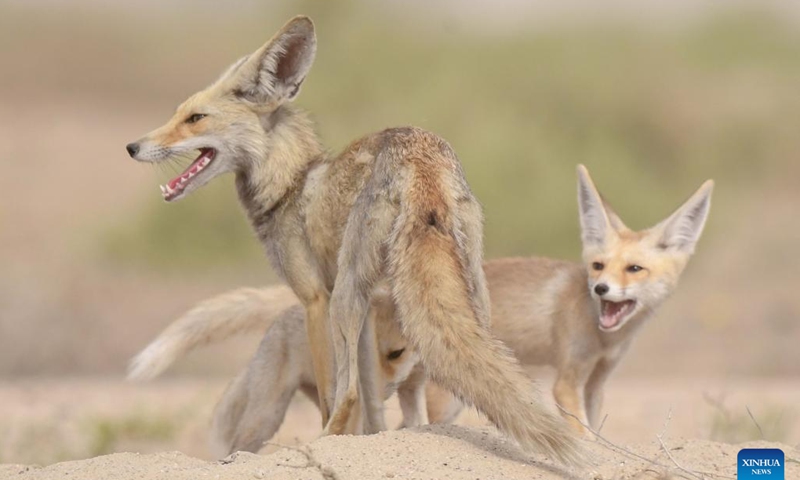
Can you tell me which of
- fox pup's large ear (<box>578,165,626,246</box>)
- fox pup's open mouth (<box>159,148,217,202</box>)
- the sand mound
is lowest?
the sand mound

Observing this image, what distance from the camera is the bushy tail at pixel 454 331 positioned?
512cm

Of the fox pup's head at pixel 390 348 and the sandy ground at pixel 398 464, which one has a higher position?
the fox pup's head at pixel 390 348

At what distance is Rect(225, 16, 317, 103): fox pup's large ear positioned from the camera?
673 cm

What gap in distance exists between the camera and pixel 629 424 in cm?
981

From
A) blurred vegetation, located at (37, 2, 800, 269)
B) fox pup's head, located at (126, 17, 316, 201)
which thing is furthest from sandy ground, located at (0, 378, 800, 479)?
blurred vegetation, located at (37, 2, 800, 269)

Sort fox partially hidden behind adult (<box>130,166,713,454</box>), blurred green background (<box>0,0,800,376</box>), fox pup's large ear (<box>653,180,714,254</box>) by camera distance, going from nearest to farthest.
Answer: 1. fox partially hidden behind adult (<box>130,166,713,454</box>)
2. fox pup's large ear (<box>653,180,714,254</box>)
3. blurred green background (<box>0,0,800,376</box>)

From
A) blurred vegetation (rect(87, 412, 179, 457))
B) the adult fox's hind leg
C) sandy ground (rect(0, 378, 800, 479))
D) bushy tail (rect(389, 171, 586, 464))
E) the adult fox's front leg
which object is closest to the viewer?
bushy tail (rect(389, 171, 586, 464))

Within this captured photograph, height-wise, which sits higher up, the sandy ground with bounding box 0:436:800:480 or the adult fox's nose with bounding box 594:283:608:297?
the adult fox's nose with bounding box 594:283:608:297

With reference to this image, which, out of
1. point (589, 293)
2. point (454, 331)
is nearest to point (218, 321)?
point (589, 293)

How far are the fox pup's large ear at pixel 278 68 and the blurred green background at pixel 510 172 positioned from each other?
5.06 m

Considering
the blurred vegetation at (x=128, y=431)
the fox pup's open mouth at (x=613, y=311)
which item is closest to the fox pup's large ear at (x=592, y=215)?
the fox pup's open mouth at (x=613, y=311)

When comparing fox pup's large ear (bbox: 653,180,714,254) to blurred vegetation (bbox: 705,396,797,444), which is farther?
fox pup's large ear (bbox: 653,180,714,254)

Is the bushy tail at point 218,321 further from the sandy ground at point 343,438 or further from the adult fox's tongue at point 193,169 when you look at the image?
the adult fox's tongue at point 193,169

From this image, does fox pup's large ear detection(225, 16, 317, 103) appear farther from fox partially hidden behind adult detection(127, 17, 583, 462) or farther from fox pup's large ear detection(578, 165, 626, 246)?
fox pup's large ear detection(578, 165, 626, 246)
